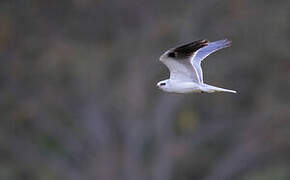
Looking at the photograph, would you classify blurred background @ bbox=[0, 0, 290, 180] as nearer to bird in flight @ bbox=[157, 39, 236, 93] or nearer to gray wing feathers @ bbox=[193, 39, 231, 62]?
gray wing feathers @ bbox=[193, 39, 231, 62]

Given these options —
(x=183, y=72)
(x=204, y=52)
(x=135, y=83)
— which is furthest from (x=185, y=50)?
(x=135, y=83)

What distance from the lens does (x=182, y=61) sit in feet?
26.4

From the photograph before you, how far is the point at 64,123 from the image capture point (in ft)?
60.2

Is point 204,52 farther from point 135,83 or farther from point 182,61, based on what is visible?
point 135,83

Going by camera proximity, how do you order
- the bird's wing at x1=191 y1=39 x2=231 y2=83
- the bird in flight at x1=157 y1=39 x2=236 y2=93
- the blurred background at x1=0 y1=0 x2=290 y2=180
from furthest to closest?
the blurred background at x1=0 y1=0 x2=290 y2=180 < the bird's wing at x1=191 y1=39 x2=231 y2=83 < the bird in flight at x1=157 y1=39 x2=236 y2=93

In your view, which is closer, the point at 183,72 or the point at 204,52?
the point at 183,72

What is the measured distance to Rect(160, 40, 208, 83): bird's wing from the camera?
25.8ft

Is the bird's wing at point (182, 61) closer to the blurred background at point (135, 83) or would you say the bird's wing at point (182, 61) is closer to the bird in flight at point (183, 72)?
the bird in flight at point (183, 72)

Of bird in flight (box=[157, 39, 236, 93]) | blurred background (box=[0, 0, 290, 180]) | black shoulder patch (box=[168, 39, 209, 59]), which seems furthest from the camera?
blurred background (box=[0, 0, 290, 180])

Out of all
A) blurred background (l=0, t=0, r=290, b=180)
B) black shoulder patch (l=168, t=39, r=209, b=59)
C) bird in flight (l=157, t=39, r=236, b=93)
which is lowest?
blurred background (l=0, t=0, r=290, b=180)

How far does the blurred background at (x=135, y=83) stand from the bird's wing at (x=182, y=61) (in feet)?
27.6

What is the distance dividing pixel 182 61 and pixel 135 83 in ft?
29.7

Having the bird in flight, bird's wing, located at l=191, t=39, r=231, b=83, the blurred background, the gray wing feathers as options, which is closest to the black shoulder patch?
the bird in flight

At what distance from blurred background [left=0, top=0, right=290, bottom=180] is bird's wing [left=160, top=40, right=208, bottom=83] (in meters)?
8.41
